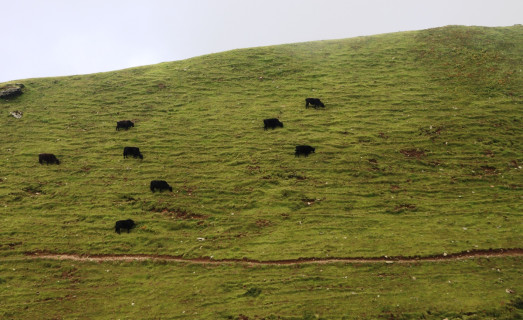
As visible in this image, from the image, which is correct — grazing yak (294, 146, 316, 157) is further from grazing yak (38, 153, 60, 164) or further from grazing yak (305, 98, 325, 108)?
grazing yak (38, 153, 60, 164)

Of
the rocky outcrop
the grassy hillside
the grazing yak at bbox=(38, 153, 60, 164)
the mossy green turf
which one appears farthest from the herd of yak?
the rocky outcrop

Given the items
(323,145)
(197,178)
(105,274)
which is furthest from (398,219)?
(105,274)

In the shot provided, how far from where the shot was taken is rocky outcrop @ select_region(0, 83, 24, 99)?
128 ft

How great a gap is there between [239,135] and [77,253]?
54.5 ft

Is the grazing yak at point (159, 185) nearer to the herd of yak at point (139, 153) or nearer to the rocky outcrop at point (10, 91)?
the herd of yak at point (139, 153)

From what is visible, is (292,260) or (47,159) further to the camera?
(47,159)

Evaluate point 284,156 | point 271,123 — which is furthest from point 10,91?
point 284,156

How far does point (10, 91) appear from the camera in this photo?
39219 millimetres

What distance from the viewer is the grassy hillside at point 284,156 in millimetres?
19250

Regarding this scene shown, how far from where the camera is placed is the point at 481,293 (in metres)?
14.0

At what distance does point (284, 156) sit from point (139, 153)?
12257 mm

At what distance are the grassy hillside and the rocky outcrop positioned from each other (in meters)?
0.84

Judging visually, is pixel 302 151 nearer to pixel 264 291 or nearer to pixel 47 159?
pixel 264 291

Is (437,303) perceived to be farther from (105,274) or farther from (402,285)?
(105,274)
